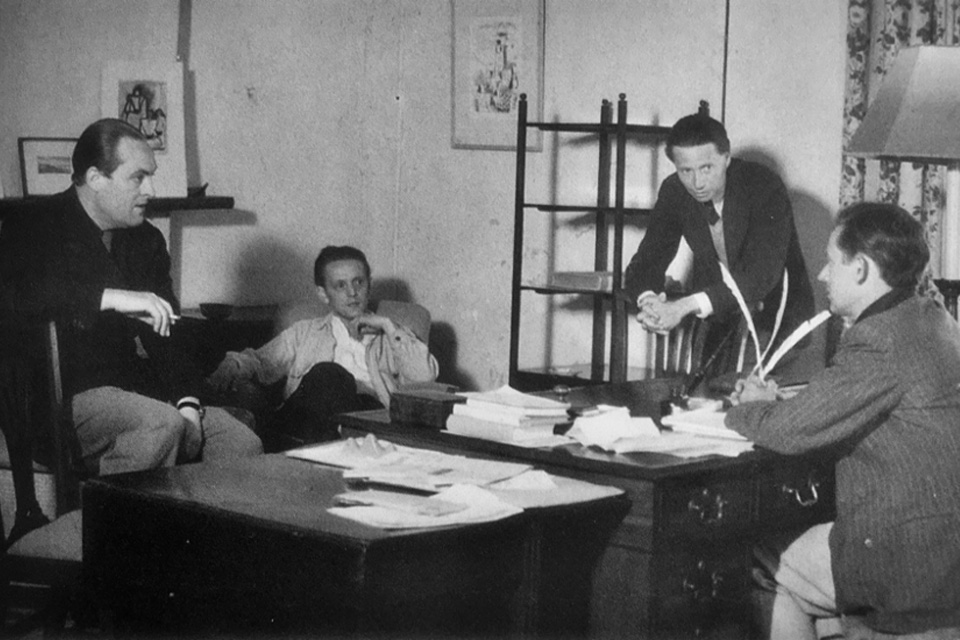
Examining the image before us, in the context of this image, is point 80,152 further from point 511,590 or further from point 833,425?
point 833,425

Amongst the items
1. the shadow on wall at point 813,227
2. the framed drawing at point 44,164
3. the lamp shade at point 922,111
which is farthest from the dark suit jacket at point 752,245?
the framed drawing at point 44,164

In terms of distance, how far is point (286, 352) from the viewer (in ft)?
15.6

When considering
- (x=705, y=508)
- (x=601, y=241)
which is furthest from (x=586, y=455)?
(x=601, y=241)

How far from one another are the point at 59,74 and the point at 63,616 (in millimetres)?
3135

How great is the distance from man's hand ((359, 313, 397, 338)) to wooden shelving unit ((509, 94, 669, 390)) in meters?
0.75

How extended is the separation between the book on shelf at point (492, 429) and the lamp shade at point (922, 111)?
1539mm

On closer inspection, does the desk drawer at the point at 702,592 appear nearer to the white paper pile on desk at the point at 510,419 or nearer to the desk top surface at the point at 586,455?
the desk top surface at the point at 586,455

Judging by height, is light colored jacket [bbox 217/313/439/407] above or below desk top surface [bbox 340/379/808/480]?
below

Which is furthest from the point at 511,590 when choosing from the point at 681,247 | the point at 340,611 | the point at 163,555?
the point at 681,247

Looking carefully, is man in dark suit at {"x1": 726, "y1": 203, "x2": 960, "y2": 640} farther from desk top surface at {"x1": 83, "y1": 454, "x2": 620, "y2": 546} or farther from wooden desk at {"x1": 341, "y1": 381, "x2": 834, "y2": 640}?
desk top surface at {"x1": 83, "y1": 454, "x2": 620, "y2": 546}

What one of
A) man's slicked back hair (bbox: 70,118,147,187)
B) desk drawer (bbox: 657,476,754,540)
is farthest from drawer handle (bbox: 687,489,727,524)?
man's slicked back hair (bbox: 70,118,147,187)

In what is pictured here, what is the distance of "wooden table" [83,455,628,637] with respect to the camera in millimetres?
2121

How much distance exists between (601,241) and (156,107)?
197cm

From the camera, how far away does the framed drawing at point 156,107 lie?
223 inches
